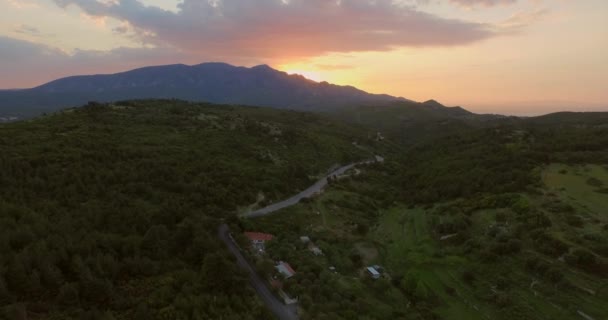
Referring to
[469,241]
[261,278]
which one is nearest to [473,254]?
[469,241]

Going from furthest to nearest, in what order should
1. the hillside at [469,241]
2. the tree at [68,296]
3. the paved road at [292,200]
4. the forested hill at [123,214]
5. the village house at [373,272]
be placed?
the paved road at [292,200] → the village house at [373,272] → the hillside at [469,241] → the forested hill at [123,214] → the tree at [68,296]

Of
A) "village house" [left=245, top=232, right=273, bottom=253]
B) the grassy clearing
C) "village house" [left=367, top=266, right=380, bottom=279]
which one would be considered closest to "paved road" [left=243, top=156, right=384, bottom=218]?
"village house" [left=245, top=232, right=273, bottom=253]

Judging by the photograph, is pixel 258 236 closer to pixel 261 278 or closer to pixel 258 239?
pixel 258 239

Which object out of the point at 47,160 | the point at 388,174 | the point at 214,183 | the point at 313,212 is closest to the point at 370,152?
the point at 388,174

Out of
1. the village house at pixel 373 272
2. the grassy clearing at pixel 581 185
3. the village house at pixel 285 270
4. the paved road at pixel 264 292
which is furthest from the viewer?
the grassy clearing at pixel 581 185

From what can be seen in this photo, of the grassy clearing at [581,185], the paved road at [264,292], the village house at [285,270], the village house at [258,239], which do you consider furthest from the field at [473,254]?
the village house at [258,239]

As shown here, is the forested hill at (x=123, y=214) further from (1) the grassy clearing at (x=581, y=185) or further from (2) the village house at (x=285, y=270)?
(1) the grassy clearing at (x=581, y=185)

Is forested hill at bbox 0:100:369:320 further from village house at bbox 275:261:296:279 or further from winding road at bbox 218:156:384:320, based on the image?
village house at bbox 275:261:296:279
